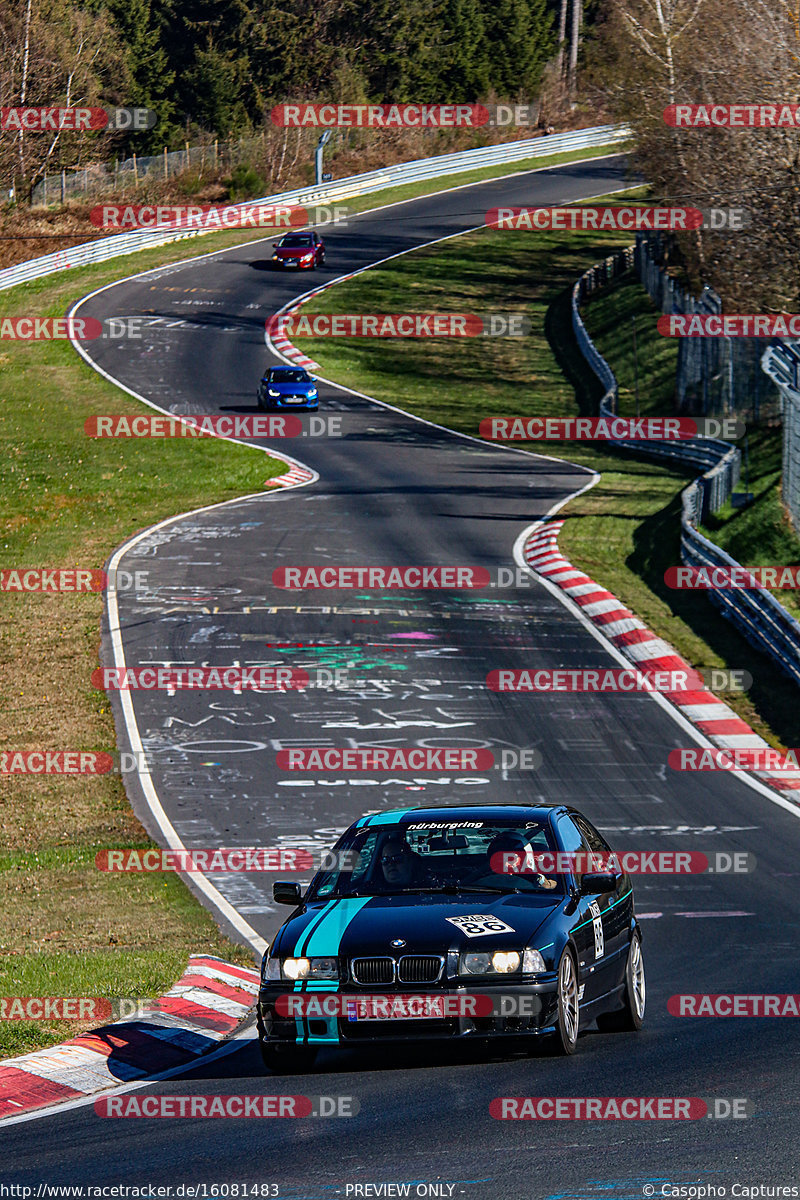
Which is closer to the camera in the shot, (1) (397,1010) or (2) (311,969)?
(1) (397,1010)

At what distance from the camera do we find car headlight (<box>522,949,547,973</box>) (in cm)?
842

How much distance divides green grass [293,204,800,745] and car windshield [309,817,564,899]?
1151 cm

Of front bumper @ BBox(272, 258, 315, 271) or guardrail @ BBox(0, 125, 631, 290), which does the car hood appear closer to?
guardrail @ BBox(0, 125, 631, 290)

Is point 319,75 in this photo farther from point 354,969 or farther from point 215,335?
point 354,969

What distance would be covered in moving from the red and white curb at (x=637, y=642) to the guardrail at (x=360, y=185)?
33836mm

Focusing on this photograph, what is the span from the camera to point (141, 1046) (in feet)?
32.4

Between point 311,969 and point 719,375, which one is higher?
point 311,969

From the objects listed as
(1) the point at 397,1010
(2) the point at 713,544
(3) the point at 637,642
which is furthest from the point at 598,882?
(2) the point at 713,544

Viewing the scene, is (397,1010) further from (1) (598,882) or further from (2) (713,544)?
(2) (713,544)

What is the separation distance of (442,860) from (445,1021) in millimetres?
1377

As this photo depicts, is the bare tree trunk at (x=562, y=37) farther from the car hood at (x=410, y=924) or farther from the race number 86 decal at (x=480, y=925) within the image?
the race number 86 decal at (x=480, y=925)

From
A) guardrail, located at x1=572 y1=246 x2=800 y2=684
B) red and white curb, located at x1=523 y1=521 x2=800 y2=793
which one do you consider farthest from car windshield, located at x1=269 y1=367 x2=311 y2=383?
red and white curb, located at x1=523 y1=521 x2=800 y2=793

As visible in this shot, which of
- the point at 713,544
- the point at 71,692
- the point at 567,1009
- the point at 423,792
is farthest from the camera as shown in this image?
the point at 713,544

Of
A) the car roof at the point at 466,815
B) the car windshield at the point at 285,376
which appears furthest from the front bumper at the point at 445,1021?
the car windshield at the point at 285,376
